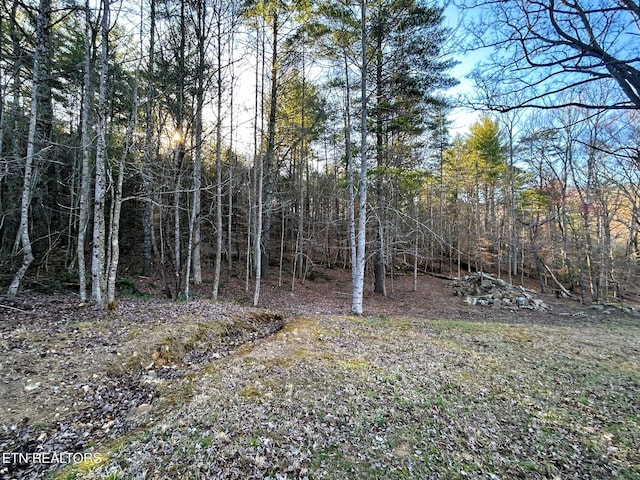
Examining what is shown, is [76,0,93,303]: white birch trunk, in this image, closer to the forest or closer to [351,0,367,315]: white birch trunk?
the forest

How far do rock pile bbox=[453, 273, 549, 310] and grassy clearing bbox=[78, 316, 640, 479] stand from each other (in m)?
7.06

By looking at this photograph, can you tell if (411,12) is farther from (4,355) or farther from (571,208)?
(571,208)

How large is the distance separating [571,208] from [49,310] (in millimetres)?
23412

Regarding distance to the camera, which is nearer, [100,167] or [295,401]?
[295,401]

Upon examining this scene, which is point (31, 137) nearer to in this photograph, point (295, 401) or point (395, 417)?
point (295, 401)

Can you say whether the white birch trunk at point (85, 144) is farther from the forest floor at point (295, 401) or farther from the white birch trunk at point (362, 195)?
the white birch trunk at point (362, 195)

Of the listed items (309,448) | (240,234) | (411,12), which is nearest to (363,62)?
(411,12)

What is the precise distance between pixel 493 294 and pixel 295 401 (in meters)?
13.1

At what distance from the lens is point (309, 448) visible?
271 cm

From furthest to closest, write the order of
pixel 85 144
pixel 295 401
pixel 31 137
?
pixel 85 144
pixel 31 137
pixel 295 401

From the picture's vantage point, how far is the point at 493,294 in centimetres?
1358

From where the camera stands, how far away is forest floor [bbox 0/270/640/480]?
102 inches

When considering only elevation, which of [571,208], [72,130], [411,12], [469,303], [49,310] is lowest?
[469,303]

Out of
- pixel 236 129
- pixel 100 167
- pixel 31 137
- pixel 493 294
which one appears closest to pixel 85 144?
pixel 31 137
